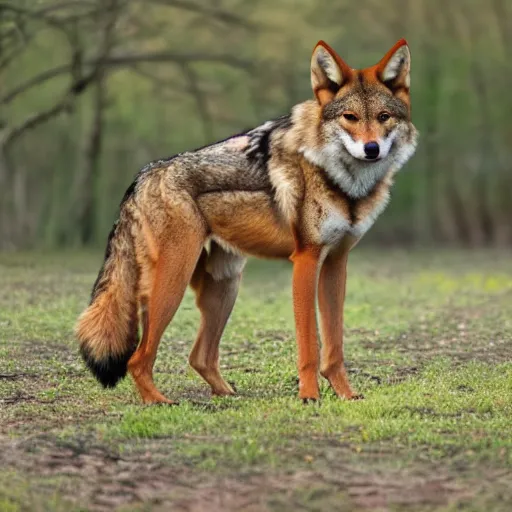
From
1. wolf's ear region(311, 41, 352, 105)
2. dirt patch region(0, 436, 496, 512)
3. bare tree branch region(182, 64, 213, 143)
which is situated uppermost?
bare tree branch region(182, 64, 213, 143)

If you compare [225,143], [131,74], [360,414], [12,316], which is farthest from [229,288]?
[131,74]

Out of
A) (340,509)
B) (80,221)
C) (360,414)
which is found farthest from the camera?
(80,221)

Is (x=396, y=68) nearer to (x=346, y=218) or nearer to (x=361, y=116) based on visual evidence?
(x=361, y=116)

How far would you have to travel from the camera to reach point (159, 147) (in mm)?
37781

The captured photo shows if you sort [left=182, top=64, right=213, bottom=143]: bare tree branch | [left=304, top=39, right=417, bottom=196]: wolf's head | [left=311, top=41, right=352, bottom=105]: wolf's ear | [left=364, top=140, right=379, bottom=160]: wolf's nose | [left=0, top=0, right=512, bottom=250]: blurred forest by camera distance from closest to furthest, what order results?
1. [left=364, top=140, right=379, bottom=160]: wolf's nose
2. [left=304, top=39, right=417, bottom=196]: wolf's head
3. [left=311, top=41, right=352, bottom=105]: wolf's ear
4. [left=0, top=0, right=512, bottom=250]: blurred forest
5. [left=182, top=64, right=213, bottom=143]: bare tree branch

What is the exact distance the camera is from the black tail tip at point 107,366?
26.5 feet

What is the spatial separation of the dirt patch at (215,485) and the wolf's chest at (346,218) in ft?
7.10

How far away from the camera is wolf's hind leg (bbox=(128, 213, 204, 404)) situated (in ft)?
26.8

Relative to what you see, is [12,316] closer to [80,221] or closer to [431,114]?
[80,221]

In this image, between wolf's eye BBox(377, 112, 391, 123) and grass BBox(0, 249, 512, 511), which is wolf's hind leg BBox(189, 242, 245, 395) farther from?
wolf's eye BBox(377, 112, 391, 123)

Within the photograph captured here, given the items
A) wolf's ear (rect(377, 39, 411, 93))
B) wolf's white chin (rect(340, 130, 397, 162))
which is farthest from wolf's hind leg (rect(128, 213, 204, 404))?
wolf's ear (rect(377, 39, 411, 93))

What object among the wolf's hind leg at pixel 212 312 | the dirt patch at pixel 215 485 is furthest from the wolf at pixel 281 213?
the dirt patch at pixel 215 485

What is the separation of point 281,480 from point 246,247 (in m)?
2.74

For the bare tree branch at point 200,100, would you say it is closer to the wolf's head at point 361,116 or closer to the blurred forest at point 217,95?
the blurred forest at point 217,95
